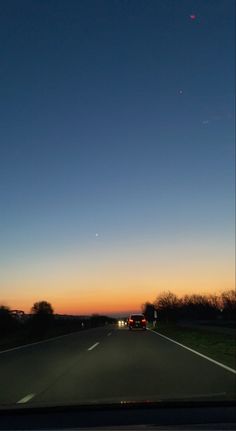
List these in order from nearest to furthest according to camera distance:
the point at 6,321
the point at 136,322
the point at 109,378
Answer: the point at 109,378 < the point at 136,322 < the point at 6,321

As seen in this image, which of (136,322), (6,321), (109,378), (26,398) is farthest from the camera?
(6,321)

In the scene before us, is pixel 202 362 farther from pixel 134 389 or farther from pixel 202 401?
pixel 202 401

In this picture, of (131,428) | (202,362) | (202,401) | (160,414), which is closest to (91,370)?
(202,362)

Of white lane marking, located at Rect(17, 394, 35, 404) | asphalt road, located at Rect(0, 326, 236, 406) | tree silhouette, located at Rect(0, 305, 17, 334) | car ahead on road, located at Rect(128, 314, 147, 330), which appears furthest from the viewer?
tree silhouette, located at Rect(0, 305, 17, 334)

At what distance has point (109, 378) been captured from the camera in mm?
14148

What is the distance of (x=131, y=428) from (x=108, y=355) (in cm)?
1585

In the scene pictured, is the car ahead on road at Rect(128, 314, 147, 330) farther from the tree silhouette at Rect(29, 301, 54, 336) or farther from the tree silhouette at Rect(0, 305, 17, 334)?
the tree silhouette at Rect(0, 305, 17, 334)

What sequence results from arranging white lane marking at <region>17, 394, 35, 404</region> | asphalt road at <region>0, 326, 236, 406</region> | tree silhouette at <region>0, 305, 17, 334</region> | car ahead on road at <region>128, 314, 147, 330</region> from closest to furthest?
1. white lane marking at <region>17, 394, 35, 404</region>
2. asphalt road at <region>0, 326, 236, 406</region>
3. car ahead on road at <region>128, 314, 147, 330</region>
4. tree silhouette at <region>0, 305, 17, 334</region>

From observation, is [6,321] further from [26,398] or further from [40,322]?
[26,398]

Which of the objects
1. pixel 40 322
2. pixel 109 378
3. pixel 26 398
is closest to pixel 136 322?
pixel 40 322

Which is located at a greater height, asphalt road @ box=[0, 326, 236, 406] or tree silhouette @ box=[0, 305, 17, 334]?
tree silhouette @ box=[0, 305, 17, 334]

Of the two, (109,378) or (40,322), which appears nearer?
(109,378)

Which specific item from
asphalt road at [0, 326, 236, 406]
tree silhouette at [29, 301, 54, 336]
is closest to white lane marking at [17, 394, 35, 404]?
asphalt road at [0, 326, 236, 406]

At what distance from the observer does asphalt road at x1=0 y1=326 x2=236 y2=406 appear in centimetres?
1094
